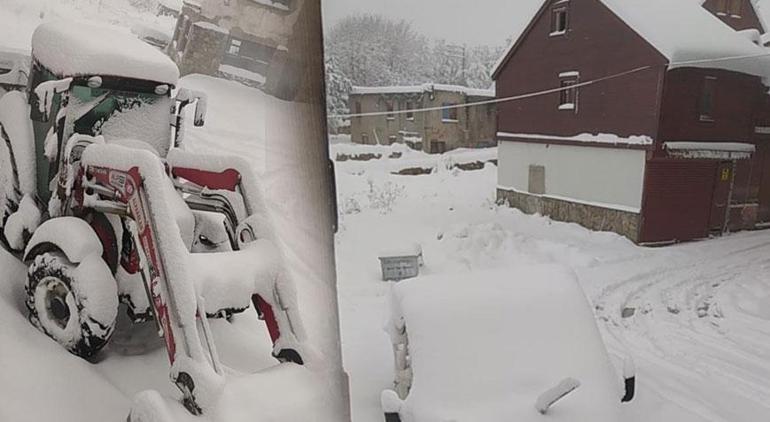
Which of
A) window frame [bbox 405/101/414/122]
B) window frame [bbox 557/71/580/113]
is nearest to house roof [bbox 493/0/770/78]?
window frame [bbox 557/71/580/113]

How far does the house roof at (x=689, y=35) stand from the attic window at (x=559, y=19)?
7 cm

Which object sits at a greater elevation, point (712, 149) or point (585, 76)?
point (585, 76)

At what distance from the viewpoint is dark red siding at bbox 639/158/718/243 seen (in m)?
0.80

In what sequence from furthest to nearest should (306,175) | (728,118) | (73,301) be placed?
(306,175) → (728,118) → (73,301)

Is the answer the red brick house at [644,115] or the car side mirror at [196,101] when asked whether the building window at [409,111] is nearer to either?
the red brick house at [644,115]

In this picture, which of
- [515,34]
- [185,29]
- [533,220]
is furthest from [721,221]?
[185,29]

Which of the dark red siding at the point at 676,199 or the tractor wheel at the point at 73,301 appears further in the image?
the dark red siding at the point at 676,199

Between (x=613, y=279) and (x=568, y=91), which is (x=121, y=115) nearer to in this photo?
(x=568, y=91)

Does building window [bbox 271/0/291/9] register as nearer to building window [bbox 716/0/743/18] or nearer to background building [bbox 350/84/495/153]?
background building [bbox 350/84/495/153]

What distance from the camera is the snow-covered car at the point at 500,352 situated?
2.75 feet

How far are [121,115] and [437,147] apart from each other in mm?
477

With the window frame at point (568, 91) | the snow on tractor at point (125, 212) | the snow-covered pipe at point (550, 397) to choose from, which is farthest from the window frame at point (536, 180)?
the snow on tractor at point (125, 212)

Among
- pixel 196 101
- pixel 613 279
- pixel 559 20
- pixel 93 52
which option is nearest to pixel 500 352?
pixel 613 279

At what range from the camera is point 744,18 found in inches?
30.5
